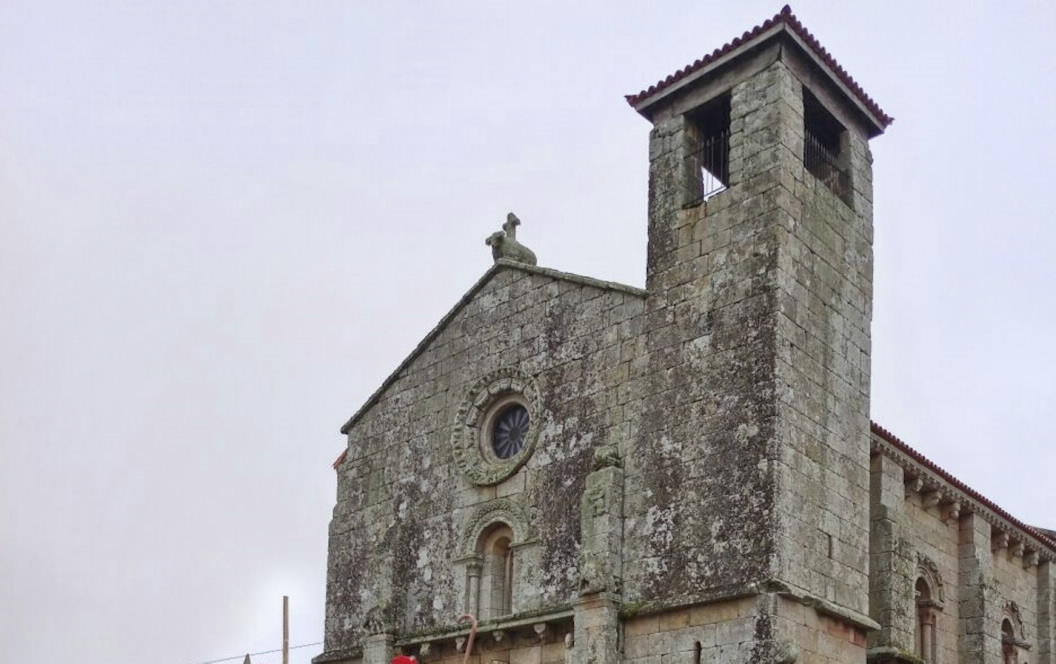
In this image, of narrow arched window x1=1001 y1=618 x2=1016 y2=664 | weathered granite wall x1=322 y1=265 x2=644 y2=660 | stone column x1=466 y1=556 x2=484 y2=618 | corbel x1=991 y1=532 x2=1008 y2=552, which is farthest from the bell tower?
narrow arched window x1=1001 y1=618 x2=1016 y2=664

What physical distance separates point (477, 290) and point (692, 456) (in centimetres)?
539

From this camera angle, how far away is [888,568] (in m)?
18.3

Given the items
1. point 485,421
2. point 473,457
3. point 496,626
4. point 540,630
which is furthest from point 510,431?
point 540,630

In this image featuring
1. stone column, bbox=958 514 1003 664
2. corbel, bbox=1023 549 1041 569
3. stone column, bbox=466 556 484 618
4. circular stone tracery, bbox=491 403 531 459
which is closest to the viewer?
stone column, bbox=466 556 484 618

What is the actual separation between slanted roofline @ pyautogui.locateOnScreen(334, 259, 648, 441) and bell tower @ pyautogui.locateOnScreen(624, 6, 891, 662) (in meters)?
0.64

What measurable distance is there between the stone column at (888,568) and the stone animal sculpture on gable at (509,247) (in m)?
5.92

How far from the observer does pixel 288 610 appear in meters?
22.2

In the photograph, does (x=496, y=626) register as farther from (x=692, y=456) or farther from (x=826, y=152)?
(x=826, y=152)

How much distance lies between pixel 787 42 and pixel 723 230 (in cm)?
255

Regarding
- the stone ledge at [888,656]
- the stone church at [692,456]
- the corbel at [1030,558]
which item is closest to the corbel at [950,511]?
the stone church at [692,456]

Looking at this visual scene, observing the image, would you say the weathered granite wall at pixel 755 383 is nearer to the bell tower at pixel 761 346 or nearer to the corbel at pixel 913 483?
the bell tower at pixel 761 346

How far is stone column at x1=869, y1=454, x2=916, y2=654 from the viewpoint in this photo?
18172 mm

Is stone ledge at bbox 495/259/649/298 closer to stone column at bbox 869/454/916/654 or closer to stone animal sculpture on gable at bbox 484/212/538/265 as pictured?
stone animal sculpture on gable at bbox 484/212/538/265

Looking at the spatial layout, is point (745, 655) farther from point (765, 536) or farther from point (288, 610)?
point (288, 610)
